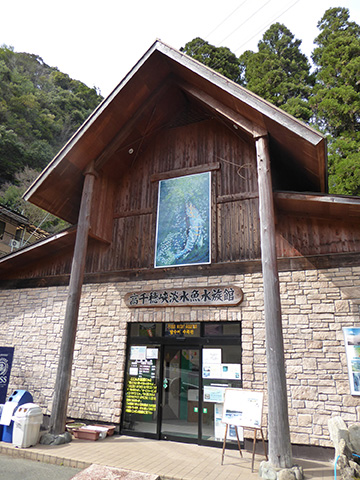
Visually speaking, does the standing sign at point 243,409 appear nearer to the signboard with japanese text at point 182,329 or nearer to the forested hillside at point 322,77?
the signboard with japanese text at point 182,329

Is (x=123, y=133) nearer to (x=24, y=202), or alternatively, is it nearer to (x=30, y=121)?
(x=24, y=202)

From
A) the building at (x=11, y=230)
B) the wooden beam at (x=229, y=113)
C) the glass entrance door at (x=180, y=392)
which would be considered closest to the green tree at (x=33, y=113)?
the building at (x=11, y=230)

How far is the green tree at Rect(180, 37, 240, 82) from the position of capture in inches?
945

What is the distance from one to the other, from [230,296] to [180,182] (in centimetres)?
343

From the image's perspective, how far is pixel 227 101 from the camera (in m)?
7.66

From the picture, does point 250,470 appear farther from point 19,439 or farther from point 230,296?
point 19,439

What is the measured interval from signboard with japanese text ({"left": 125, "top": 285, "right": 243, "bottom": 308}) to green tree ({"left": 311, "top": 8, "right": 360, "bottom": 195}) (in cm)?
1034

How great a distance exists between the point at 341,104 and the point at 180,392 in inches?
648

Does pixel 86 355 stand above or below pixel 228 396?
above

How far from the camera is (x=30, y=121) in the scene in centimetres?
3253

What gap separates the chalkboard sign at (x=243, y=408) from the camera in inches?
221

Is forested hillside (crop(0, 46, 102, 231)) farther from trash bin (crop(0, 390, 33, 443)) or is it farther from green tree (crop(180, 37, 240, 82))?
trash bin (crop(0, 390, 33, 443))

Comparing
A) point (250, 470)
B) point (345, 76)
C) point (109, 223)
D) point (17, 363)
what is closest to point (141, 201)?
point (109, 223)

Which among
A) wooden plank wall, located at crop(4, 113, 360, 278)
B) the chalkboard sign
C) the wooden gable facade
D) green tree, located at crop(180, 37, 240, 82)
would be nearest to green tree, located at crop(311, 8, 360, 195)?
green tree, located at crop(180, 37, 240, 82)
